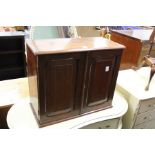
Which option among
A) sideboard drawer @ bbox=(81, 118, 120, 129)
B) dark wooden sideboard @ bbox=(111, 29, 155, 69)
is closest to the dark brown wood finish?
sideboard drawer @ bbox=(81, 118, 120, 129)

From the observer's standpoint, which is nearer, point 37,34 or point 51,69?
point 51,69

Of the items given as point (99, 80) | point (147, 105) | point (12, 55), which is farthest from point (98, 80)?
point (12, 55)

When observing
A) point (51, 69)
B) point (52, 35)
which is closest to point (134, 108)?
point (51, 69)

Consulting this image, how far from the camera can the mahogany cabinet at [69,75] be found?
95cm

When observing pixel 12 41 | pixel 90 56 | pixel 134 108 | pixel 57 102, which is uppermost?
pixel 90 56

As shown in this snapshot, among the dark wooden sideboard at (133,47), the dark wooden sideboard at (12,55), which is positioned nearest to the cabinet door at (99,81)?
the dark wooden sideboard at (133,47)

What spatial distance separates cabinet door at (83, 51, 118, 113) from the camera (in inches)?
42.6

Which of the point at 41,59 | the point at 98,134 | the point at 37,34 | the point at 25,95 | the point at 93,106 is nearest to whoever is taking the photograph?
the point at 41,59

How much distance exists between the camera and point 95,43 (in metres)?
1.15

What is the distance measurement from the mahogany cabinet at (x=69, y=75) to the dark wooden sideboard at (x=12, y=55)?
0.81 metres

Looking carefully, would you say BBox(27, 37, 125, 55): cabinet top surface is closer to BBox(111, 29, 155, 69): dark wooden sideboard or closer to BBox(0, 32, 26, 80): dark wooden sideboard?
BBox(111, 29, 155, 69): dark wooden sideboard

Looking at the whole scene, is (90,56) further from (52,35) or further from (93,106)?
(52,35)

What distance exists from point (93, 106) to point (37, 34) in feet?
4.22

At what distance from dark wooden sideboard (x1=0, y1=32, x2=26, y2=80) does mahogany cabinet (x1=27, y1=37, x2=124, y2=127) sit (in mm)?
815
